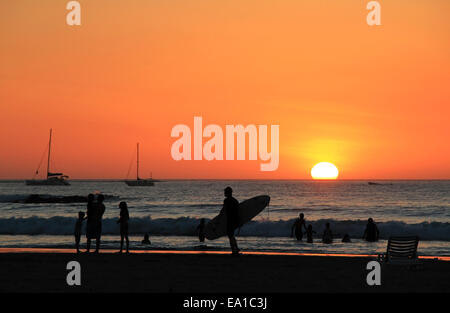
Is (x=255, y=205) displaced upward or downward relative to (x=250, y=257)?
upward

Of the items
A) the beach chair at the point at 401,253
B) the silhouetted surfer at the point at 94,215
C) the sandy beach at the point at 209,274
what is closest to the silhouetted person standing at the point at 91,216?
the silhouetted surfer at the point at 94,215

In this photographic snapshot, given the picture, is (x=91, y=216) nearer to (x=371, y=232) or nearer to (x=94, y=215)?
(x=94, y=215)

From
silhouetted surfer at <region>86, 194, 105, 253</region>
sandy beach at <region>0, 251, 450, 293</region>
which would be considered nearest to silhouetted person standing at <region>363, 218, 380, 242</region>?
sandy beach at <region>0, 251, 450, 293</region>

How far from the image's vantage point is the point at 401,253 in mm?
15188

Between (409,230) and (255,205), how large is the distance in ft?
86.1

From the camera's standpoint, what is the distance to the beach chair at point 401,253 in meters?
14.9

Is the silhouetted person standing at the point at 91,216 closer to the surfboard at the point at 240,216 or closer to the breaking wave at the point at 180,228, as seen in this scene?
the surfboard at the point at 240,216

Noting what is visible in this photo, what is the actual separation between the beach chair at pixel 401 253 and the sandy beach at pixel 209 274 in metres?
0.22

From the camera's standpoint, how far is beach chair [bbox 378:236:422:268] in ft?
49.0

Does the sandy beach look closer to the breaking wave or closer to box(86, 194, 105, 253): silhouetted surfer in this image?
box(86, 194, 105, 253): silhouetted surfer
